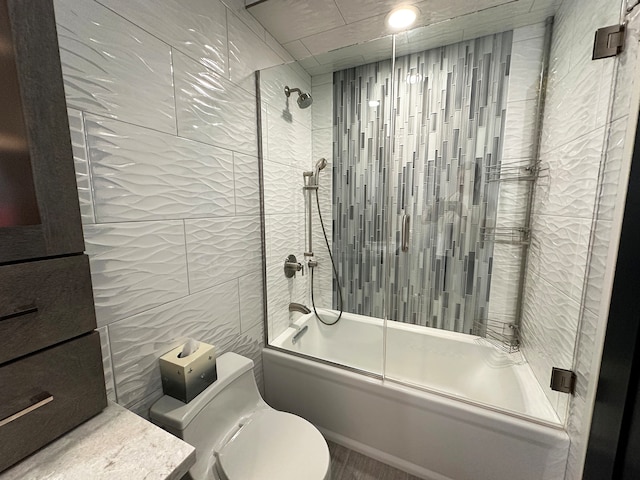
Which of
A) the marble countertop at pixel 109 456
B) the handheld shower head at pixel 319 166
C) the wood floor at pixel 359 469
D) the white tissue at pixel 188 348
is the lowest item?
the wood floor at pixel 359 469

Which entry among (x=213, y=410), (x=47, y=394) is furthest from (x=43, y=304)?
(x=213, y=410)

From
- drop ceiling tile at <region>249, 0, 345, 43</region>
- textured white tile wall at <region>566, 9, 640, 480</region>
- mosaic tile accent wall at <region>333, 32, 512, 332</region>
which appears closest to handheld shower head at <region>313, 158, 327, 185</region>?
mosaic tile accent wall at <region>333, 32, 512, 332</region>

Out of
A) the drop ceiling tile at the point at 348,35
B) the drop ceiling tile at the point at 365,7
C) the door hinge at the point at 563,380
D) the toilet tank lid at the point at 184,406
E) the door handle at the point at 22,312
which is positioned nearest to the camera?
the door handle at the point at 22,312

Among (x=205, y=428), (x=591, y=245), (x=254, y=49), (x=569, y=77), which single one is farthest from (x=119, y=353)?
(x=569, y=77)

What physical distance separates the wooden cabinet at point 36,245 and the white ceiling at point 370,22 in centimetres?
118

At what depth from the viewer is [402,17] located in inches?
55.1

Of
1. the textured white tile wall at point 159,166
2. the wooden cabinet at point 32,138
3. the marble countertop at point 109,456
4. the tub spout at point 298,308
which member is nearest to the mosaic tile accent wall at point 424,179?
the tub spout at point 298,308

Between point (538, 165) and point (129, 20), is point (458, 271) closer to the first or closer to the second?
point (538, 165)

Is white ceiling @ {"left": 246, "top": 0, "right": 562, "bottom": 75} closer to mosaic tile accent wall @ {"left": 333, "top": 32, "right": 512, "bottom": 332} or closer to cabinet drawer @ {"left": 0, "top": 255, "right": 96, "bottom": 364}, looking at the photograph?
mosaic tile accent wall @ {"left": 333, "top": 32, "right": 512, "bottom": 332}

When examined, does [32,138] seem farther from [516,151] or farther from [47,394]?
[516,151]

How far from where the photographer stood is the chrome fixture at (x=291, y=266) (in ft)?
6.00

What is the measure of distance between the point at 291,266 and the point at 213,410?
1.00 metres

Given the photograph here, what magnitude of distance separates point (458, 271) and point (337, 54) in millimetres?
1726

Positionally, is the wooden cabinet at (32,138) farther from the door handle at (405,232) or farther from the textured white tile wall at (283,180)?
the door handle at (405,232)
